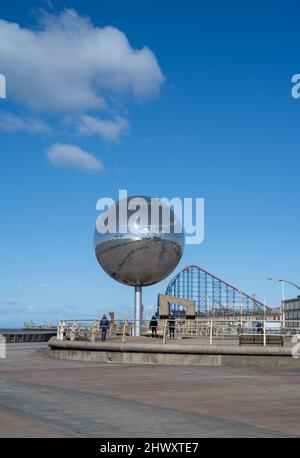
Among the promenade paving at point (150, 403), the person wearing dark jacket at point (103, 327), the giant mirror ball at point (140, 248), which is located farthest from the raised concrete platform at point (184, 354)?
the giant mirror ball at point (140, 248)

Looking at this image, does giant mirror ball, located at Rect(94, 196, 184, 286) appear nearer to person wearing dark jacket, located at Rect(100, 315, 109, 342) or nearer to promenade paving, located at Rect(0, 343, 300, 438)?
person wearing dark jacket, located at Rect(100, 315, 109, 342)

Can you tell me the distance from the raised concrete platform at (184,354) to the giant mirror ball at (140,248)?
6185 millimetres

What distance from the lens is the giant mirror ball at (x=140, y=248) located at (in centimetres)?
2588

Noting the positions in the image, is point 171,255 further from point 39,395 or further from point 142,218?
point 39,395

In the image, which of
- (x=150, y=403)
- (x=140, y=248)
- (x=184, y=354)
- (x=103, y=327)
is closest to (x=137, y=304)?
(x=140, y=248)

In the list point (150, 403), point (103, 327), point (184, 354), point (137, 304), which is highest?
point (137, 304)

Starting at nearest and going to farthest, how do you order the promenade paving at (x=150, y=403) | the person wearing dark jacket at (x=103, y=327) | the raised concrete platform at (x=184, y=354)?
the promenade paving at (x=150, y=403)
the raised concrete platform at (x=184, y=354)
the person wearing dark jacket at (x=103, y=327)

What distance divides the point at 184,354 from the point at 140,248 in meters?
8.38

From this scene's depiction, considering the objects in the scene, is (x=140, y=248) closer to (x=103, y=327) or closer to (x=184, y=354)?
(x=103, y=327)

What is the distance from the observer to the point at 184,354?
1828 centimetres

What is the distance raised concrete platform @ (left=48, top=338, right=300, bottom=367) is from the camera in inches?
672

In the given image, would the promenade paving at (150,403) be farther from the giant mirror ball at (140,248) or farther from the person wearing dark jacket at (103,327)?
the giant mirror ball at (140,248)

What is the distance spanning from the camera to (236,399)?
982cm
